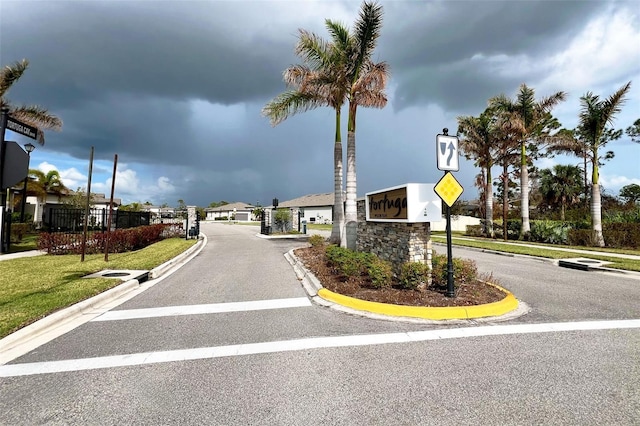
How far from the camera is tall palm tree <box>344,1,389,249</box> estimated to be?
12406mm

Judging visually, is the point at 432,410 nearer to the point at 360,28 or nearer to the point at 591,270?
the point at 591,270

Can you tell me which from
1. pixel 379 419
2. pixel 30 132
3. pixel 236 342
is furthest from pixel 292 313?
pixel 30 132

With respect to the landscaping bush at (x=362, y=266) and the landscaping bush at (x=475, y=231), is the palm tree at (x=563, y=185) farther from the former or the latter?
the landscaping bush at (x=362, y=266)

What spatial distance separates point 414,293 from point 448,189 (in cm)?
229

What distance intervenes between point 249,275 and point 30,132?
12544 millimetres

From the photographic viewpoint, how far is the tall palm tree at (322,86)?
44.1ft

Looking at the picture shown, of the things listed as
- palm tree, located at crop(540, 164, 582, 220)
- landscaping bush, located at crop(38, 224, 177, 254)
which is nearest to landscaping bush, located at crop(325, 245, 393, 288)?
landscaping bush, located at crop(38, 224, 177, 254)

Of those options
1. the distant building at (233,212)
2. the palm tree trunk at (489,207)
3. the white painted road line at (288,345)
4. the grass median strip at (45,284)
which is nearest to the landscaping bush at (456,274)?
the white painted road line at (288,345)

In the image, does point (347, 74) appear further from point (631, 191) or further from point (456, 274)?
point (631, 191)

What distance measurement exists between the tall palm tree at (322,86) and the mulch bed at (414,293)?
4.95m

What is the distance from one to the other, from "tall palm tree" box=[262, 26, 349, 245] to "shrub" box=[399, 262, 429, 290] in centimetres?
572

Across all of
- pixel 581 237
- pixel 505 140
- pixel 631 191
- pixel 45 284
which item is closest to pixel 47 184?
pixel 45 284

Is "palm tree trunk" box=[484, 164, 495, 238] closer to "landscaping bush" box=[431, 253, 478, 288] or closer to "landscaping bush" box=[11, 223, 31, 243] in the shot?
"landscaping bush" box=[431, 253, 478, 288]

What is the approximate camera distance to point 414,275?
7.14 m
